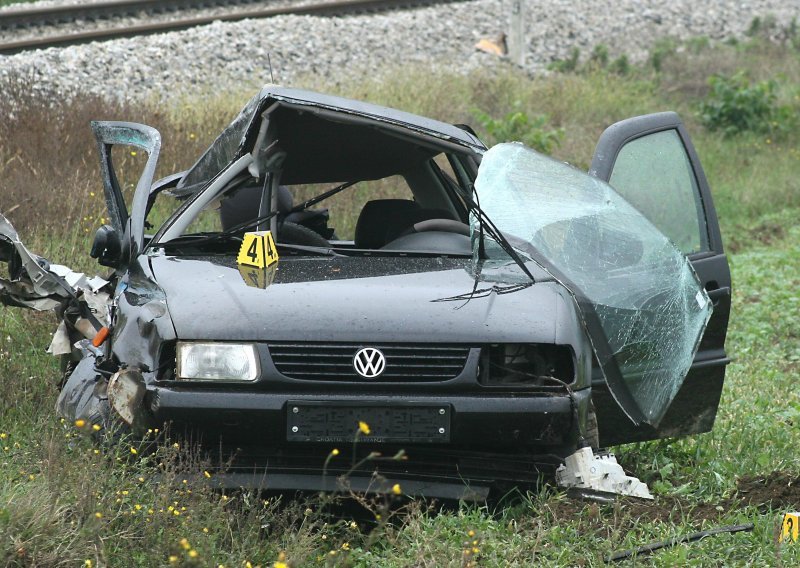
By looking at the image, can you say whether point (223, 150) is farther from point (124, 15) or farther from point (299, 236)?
point (124, 15)

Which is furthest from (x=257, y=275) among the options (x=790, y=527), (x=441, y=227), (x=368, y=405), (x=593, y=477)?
(x=790, y=527)

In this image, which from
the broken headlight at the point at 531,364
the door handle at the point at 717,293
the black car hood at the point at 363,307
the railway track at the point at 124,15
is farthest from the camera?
the railway track at the point at 124,15

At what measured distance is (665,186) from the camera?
6227 mm

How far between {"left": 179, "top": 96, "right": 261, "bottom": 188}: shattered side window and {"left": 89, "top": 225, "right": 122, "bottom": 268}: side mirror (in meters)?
0.51

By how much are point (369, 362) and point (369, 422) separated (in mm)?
210

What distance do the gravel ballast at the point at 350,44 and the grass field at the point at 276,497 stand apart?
257 cm

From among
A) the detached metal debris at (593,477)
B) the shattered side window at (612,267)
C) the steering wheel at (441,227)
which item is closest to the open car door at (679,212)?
the shattered side window at (612,267)

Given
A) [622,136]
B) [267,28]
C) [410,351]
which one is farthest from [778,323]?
[267,28]

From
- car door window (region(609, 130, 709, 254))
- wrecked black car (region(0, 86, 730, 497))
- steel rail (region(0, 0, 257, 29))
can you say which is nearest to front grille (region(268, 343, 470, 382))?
wrecked black car (region(0, 86, 730, 497))

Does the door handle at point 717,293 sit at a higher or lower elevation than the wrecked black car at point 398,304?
lower

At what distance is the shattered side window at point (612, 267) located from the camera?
5160mm

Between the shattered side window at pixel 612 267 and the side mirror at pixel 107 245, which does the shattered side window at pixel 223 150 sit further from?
the shattered side window at pixel 612 267

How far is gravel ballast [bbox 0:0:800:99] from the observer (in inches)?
580

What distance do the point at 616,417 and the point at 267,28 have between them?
13.0 metres
